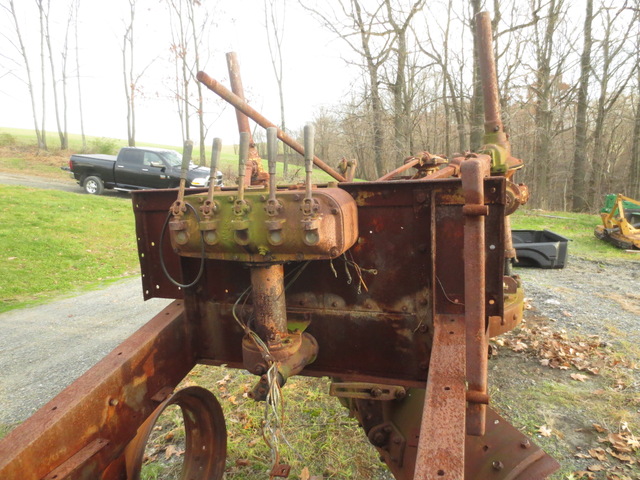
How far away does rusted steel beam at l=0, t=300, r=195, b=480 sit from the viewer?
1703mm

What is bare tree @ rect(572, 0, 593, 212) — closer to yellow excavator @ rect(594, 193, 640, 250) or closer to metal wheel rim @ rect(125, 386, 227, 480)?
yellow excavator @ rect(594, 193, 640, 250)

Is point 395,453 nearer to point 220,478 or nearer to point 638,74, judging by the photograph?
point 220,478

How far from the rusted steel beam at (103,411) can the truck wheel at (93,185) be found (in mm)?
14471

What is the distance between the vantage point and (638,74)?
20891mm

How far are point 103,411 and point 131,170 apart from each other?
561 inches

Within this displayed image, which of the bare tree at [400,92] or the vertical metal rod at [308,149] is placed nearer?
the vertical metal rod at [308,149]

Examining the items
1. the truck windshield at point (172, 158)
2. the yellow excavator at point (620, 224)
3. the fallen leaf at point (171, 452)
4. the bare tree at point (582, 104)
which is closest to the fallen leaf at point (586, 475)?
the fallen leaf at point (171, 452)

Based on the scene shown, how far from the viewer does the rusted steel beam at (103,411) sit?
5.59ft

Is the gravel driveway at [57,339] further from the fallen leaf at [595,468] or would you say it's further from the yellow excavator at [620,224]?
the yellow excavator at [620,224]

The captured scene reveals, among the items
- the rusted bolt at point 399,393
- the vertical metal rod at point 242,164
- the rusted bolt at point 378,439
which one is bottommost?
the rusted bolt at point 378,439

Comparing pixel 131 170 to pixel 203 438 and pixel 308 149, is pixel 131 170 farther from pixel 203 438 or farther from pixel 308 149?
pixel 308 149

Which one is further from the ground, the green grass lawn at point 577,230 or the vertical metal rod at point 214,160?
the vertical metal rod at point 214,160

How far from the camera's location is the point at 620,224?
413 inches

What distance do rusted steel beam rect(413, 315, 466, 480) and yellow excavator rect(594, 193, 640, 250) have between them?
10485mm
